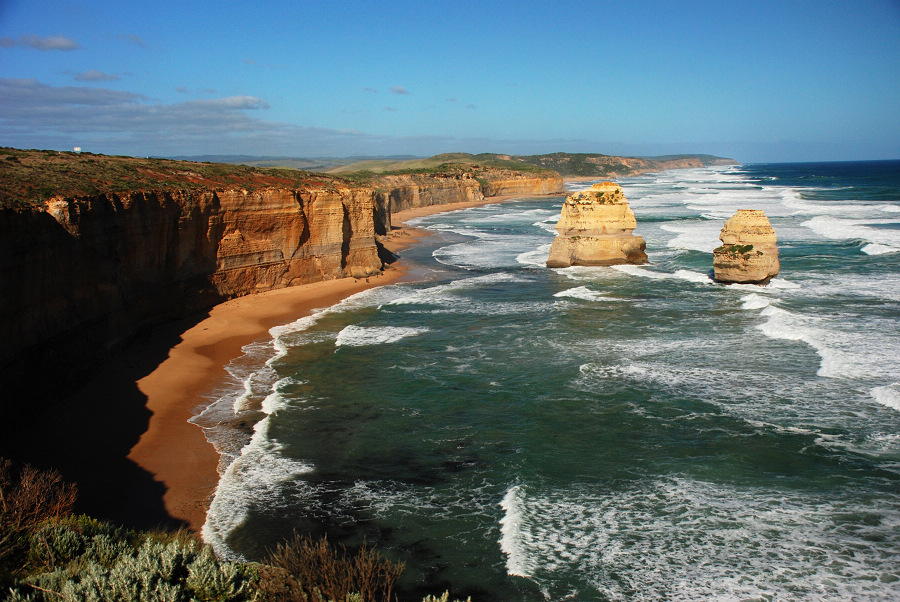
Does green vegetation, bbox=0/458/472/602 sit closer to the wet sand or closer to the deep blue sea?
the deep blue sea

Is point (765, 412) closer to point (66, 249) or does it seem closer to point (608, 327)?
point (608, 327)

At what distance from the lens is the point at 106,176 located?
2272 centimetres

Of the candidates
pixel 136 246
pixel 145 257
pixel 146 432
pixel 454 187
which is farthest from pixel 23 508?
pixel 454 187

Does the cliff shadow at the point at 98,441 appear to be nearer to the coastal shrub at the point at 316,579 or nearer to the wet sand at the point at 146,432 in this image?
the wet sand at the point at 146,432

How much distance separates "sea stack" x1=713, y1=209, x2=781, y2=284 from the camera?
89.8ft

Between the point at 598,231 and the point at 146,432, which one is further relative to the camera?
the point at 598,231

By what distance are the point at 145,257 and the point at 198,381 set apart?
6771mm

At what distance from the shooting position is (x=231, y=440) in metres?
13.9

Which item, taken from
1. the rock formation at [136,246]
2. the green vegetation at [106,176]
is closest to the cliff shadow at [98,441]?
the rock formation at [136,246]

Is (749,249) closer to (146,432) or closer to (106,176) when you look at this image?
(146,432)

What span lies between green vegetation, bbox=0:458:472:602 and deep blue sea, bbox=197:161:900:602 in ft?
7.50

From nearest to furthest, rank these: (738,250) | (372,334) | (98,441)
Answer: (98,441) < (372,334) < (738,250)

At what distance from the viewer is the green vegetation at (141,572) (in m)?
Answer: 6.45

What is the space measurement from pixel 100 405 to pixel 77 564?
30.8ft
